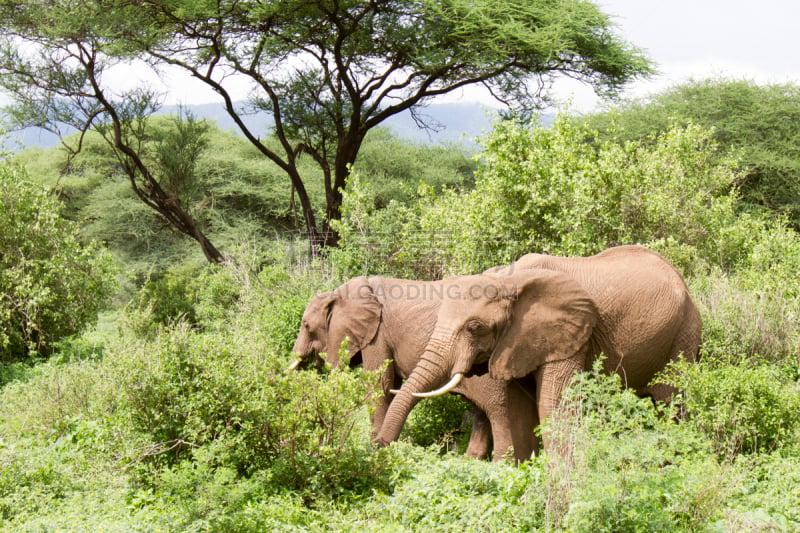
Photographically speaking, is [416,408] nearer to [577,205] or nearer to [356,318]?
[356,318]

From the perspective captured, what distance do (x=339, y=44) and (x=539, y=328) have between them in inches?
554

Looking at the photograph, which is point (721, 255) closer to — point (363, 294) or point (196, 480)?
point (363, 294)

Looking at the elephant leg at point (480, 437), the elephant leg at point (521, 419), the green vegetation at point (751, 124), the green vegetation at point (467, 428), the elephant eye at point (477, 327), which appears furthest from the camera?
the green vegetation at point (751, 124)

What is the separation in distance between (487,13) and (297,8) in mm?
4394

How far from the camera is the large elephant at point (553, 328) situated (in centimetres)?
697

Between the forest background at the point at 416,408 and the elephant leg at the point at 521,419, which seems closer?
the forest background at the point at 416,408

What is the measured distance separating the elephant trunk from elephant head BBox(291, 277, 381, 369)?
4.19ft

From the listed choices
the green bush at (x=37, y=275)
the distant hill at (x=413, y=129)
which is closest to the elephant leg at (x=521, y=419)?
the distant hill at (x=413, y=129)

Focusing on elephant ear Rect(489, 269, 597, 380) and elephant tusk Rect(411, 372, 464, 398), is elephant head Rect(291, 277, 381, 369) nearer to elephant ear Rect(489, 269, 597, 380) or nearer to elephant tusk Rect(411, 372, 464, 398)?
elephant tusk Rect(411, 372, 464, 398)

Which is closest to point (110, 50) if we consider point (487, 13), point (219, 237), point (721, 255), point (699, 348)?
point (487, 13)

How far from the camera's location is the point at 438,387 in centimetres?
721

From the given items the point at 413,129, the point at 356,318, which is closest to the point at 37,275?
the point at 356,318

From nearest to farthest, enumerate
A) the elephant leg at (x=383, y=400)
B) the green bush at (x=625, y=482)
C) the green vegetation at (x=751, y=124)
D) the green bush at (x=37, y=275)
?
1. the green bush at (x=625, y=482)
2. the elephant leg at (x=383, y=400)
3. the green bush at (x=37, y=275)
4. the green vegetation at (x=751, y=124)

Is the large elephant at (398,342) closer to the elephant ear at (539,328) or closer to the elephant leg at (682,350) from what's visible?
the elephant ear at (539,328)
